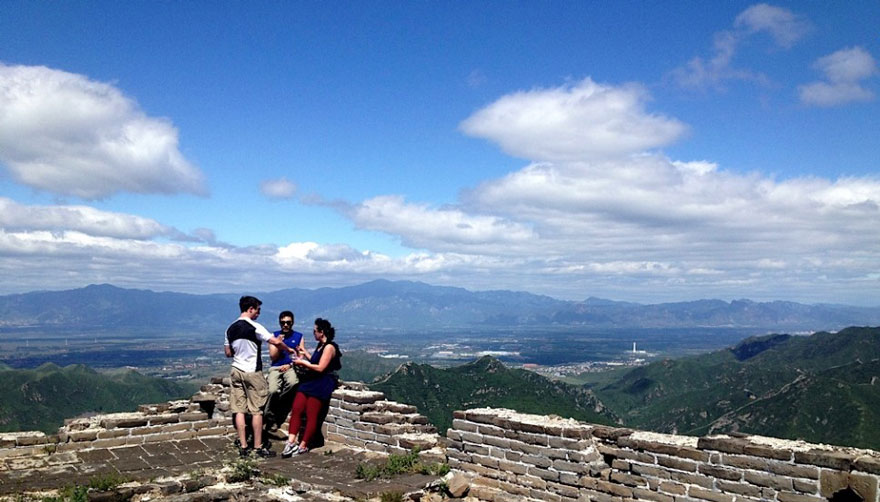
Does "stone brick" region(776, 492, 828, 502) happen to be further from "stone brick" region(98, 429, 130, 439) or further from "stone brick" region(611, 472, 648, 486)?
"stone brick" region(98, 429, 130, 439)

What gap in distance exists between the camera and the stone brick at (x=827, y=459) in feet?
17.7

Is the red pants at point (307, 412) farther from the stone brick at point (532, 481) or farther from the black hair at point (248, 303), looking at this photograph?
the stone brick at point (532, 481)

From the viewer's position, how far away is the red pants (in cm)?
952

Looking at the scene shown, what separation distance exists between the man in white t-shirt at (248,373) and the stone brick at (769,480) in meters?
6.76

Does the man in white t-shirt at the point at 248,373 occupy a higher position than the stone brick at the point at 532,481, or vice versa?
the man in white t-shirt at the point at 248,373

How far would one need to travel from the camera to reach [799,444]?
593 cm

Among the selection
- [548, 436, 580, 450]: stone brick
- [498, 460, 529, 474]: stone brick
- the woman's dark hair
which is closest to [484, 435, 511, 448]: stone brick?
[498, 460, 529, 474]: stone brick

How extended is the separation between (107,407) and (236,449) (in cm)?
10459

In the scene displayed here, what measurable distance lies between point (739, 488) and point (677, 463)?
2.03ft

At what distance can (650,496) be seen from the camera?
21.2 feet

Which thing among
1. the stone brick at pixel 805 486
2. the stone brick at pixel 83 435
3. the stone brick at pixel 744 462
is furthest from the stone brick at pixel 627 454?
the stone brick at pixel 83 435

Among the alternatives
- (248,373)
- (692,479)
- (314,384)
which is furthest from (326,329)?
(692,479)

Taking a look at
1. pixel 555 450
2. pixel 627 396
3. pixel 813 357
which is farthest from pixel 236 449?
pixel 813 357

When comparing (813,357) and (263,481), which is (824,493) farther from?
(813,357)
